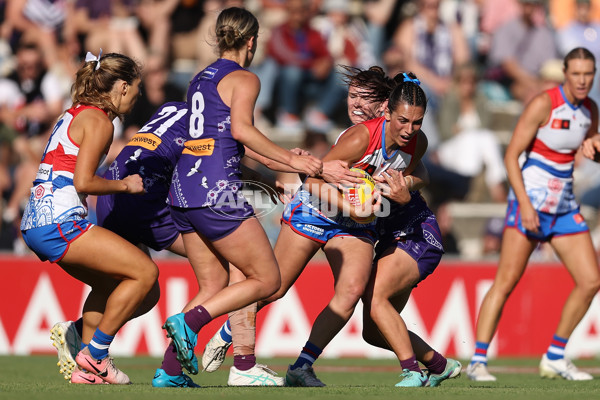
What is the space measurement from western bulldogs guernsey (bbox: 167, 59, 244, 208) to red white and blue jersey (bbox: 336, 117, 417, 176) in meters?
0.99

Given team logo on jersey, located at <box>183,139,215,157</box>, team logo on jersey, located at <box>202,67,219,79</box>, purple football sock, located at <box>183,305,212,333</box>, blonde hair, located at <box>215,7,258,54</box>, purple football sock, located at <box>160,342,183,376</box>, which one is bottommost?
purple football sock, located at <box>160,342,183,376</box>

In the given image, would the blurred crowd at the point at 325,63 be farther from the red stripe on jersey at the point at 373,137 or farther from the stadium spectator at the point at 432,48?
the red stripe on jersey at the point at 373,137

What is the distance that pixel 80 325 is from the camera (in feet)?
24.2

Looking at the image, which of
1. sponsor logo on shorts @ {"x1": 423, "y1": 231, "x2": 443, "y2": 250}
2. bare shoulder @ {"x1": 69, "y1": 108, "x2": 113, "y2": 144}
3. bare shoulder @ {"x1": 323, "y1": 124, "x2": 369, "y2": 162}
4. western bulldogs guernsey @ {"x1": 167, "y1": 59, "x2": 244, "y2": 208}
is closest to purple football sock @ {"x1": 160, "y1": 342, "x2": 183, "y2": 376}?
western bulldogs guernsey @ {"x1": 167, "y1": 59, "x2": 244, "y2": 208}

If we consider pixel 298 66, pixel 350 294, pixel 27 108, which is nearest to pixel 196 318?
pixel 350 294

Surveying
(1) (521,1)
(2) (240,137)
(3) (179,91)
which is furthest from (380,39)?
(2) (240,137)

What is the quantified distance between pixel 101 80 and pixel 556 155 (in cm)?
419

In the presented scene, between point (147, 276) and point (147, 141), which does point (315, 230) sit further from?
point (147, 141)

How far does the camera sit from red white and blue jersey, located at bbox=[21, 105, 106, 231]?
21.8 ft

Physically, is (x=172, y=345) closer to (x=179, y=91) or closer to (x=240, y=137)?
(x=240, y=137)

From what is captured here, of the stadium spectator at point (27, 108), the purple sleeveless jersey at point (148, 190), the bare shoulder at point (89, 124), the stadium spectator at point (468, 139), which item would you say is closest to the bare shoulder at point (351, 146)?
the purple sleeveless jersey at point (148, 190)

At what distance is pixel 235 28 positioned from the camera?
6438 mm

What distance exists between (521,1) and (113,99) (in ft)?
33.0

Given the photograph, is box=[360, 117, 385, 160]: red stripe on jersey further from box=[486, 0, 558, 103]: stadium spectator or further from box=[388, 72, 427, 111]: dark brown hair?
box=[486, 0, 558, 103]: stadium spectator
